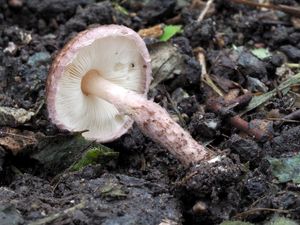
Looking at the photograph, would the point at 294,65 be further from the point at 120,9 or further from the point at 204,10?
the point at 120,9

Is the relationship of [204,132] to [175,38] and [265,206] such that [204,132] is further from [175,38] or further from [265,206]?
[175,38]

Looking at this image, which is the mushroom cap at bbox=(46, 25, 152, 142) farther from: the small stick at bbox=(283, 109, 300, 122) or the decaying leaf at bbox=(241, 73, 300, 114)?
the small stick at bbox=(283, 109, 300, 122)

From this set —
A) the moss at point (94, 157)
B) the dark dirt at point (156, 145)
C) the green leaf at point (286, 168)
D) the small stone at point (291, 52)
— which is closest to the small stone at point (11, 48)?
the dark dirt at point (156, 145)

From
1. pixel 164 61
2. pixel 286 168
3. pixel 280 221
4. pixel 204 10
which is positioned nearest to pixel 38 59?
pixel 164 61

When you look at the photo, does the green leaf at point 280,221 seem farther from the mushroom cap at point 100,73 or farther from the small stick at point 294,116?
the mushroom cap at point 100,73

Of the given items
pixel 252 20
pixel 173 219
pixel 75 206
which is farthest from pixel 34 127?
pixel 252 20

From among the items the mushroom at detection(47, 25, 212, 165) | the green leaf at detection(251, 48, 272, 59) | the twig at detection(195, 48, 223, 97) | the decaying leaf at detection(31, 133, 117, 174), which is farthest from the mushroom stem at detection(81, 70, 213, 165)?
the green leaf at detection(251, 48, 272, 59)
